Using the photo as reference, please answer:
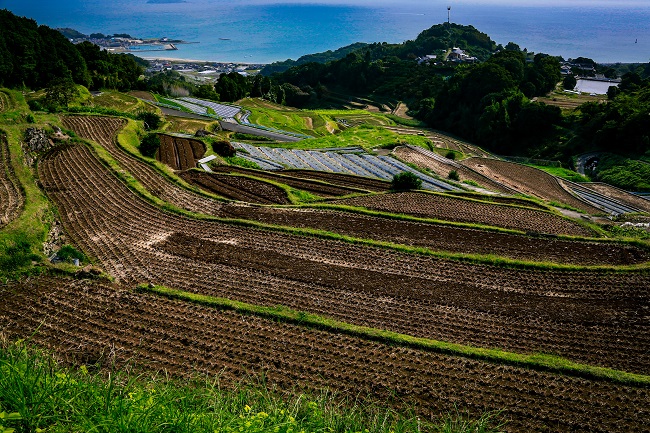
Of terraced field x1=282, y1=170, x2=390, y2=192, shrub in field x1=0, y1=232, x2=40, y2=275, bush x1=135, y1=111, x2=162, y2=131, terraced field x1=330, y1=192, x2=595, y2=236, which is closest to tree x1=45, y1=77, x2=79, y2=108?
bush x1=135, y1=111, x2=162, y2=131

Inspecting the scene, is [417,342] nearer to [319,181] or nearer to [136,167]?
[319,181]

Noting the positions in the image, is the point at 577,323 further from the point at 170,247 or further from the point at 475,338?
the point at 170,247

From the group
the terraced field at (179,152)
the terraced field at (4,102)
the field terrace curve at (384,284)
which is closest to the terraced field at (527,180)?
the field terrace curve at (384,284)

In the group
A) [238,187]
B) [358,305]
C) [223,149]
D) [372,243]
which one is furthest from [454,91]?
[358,305]

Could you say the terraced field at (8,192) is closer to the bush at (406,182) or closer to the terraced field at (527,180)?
the bush at (406,182)

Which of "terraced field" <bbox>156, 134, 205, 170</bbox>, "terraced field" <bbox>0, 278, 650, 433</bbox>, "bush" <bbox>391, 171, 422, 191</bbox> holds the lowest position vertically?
"terraced field" <bbox>0, 278, 650, 433</bbox>

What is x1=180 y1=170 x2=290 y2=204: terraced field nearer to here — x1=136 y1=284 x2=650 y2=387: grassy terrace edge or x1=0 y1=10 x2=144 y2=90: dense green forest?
x1=136 y1=284 x2=650 y2=387: grassy terrace edge
